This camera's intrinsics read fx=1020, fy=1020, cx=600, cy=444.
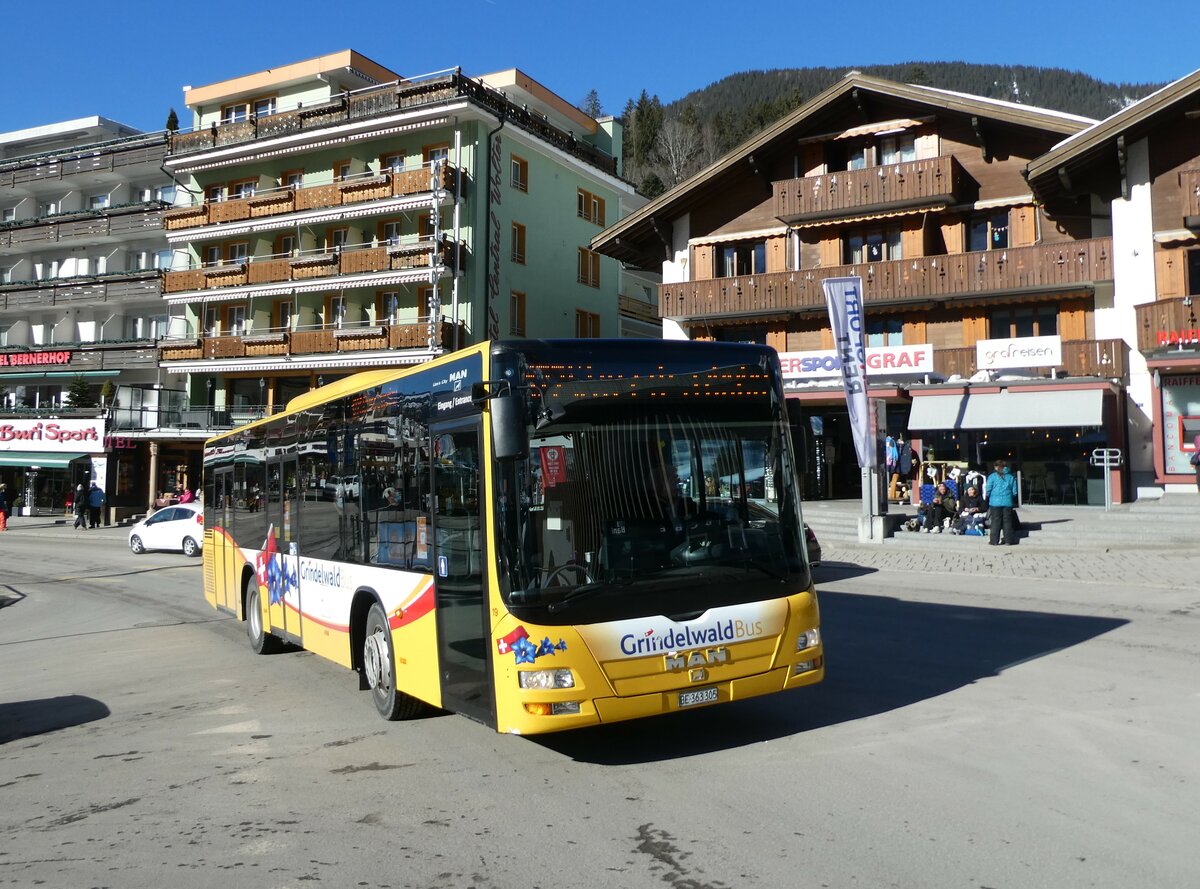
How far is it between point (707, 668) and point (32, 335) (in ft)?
184

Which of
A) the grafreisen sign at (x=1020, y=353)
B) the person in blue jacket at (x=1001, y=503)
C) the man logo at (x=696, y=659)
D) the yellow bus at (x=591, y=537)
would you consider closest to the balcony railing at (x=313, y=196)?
the grafreisen sign at (x=1020, y=353)

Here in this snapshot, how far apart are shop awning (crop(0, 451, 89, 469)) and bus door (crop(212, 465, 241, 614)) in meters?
36.3

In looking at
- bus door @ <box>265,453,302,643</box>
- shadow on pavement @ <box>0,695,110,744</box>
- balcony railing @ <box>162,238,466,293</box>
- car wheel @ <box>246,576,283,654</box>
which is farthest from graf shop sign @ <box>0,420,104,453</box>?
shadow on pavement @ <box>0,695,110,744</box>

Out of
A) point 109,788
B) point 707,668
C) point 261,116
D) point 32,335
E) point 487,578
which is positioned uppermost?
point 261,116

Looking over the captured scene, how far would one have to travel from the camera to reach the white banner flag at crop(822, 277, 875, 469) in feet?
72.9

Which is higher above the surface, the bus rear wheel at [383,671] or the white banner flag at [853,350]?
the white banner flag at [853,350]

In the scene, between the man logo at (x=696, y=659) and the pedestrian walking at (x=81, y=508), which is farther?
the pedestrian walking at (x=81, y=508)

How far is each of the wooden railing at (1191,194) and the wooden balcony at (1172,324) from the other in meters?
2.19

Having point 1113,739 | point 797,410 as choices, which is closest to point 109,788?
point 797,410

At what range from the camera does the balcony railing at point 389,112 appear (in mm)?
38531

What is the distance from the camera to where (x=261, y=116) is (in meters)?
44.6

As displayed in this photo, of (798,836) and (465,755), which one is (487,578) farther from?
(798,836)

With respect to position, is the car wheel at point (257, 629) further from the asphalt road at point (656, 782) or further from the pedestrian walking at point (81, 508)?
the pedestrian walking at point (81, 508)

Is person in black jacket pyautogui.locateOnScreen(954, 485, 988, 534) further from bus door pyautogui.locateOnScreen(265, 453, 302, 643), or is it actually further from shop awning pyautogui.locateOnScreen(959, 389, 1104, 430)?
bus door pyautogui.locateOnScreen(265, 453, 302, 643)
